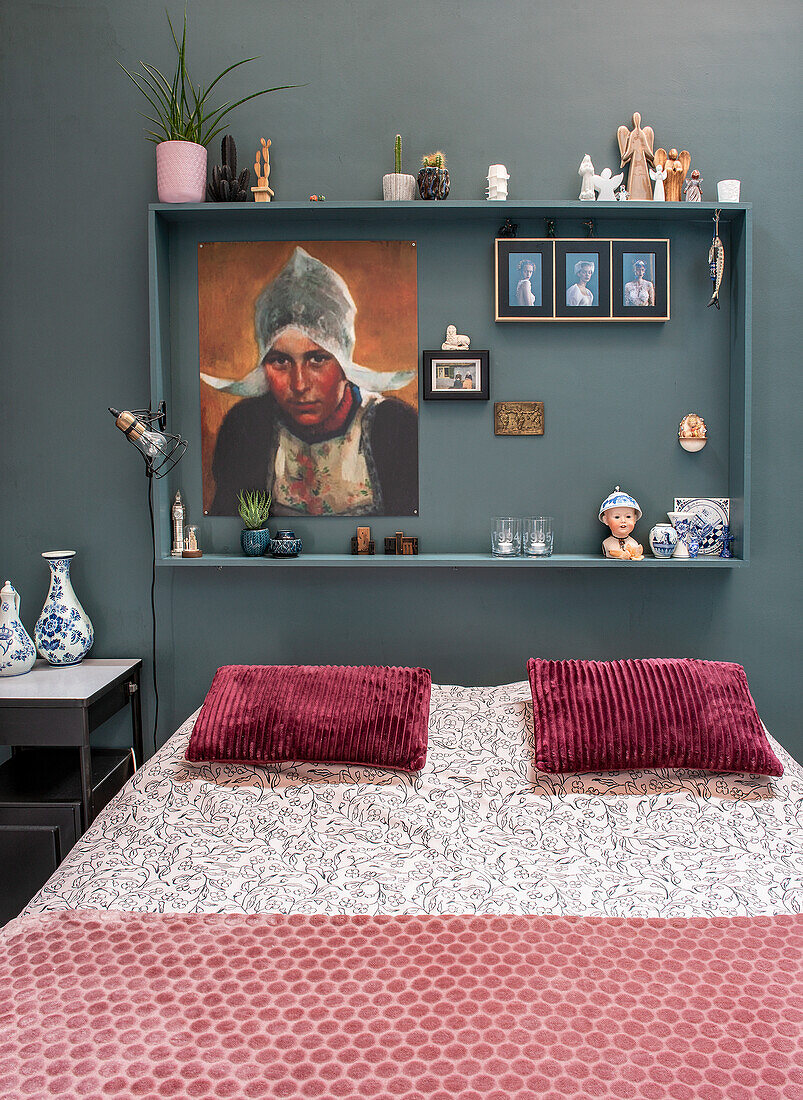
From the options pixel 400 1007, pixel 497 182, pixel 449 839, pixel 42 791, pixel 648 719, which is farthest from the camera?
pixel 497 182

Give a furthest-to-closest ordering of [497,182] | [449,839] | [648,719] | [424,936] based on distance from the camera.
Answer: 1. [497,182]
2. [648,719]
3. [449,839]
4. [424,936]

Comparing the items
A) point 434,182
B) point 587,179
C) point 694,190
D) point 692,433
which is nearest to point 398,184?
point 434,182

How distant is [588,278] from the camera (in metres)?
2.44

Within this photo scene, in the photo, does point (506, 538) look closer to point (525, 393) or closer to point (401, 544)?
point (401, 544)

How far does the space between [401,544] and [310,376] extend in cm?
61

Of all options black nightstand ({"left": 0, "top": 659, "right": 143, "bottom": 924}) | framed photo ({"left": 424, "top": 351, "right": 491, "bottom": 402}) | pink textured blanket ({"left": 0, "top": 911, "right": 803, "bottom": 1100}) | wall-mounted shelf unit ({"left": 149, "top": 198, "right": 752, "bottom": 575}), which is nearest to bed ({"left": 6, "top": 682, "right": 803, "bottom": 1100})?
pink textured blanket ({"left": 0, "top": 911, "right": 803, "bottom": 1100})

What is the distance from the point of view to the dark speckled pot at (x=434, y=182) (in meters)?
2.33

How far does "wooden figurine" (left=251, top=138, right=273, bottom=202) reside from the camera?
7.85 ft

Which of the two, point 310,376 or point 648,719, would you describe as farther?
point 310,376

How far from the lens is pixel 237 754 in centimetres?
202

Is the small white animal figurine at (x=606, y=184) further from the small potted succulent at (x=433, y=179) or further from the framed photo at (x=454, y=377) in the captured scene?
the framed photo at (x=454, y=377)

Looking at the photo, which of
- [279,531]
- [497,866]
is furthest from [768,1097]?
[279,531]

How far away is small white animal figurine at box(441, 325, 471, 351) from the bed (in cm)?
118

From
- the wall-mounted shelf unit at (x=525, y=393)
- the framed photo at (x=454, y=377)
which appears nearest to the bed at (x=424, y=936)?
the wall-mounted shelf unit at (x=525, y=393)
